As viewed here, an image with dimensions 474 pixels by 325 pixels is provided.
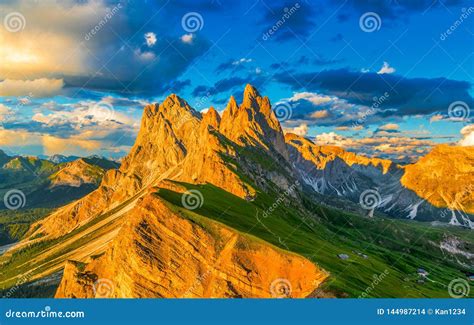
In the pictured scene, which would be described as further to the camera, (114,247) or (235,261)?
(114,247)

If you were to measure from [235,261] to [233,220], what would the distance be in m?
25.3

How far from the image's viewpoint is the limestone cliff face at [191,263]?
88250mm

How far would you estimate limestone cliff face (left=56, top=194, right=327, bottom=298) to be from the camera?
290 ft

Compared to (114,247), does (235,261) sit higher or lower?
lower

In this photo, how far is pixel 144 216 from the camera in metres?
97.3

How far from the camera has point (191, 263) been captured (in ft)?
305
